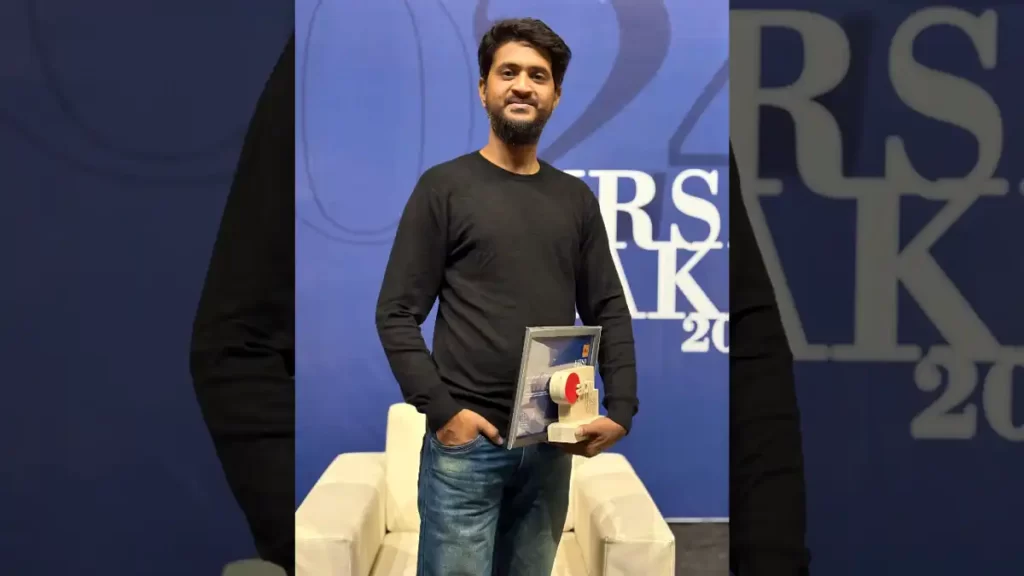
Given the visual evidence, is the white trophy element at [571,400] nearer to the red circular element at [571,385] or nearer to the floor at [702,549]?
the red circular element at [571,385]

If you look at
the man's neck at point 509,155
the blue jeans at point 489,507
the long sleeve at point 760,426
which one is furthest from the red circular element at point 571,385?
the long sleeve at point 760,426

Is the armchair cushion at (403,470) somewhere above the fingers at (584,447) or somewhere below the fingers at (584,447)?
below

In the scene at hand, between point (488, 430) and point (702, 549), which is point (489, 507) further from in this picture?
point (702, 549)

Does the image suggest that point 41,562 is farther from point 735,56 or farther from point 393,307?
point 735,56

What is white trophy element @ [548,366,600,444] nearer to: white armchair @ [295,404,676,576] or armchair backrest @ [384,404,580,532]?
white armchair @ [295,404,676,576]

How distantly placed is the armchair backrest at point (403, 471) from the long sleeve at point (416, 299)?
853mm

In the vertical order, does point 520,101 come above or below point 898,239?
above

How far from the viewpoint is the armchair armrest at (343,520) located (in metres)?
1.99

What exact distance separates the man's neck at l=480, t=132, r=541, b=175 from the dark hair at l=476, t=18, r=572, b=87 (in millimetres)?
145

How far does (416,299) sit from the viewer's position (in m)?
1.62

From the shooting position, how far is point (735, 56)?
87.3 inches

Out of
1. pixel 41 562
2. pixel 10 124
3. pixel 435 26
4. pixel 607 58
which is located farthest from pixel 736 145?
pixel 41 562

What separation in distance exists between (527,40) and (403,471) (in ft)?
4.30

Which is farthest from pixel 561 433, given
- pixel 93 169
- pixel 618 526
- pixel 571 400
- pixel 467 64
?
pixel 93 169
